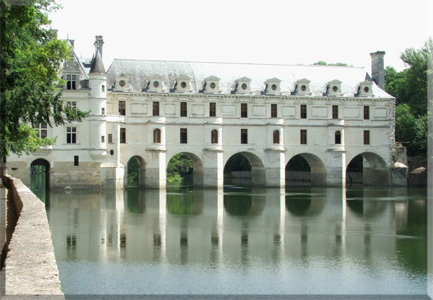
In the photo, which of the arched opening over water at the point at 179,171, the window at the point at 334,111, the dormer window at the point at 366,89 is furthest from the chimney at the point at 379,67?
the arched opening over water at the point at 179,171

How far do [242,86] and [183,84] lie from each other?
493 centimetres

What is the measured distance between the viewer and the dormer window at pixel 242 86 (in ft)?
165

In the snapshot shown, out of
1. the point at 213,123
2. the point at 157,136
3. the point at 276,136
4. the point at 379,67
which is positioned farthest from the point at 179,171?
the point at 379,67

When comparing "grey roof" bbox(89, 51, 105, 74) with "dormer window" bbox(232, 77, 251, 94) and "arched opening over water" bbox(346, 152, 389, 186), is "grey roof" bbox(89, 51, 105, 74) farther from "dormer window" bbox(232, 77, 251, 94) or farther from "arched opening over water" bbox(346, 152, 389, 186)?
"arched opening over water" bbox(346, 152, 389, 186)

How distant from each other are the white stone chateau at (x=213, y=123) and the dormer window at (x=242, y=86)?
82 mm

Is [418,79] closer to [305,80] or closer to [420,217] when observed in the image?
[305,80]

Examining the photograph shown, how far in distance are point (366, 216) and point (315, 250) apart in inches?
421

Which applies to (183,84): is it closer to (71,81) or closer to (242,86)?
(242,86)

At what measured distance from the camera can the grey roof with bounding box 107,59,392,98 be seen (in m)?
49.4

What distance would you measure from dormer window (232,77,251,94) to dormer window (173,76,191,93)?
3.90 m

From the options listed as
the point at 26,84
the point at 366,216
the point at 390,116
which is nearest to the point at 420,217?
the point at 366,216

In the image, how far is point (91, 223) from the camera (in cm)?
2467

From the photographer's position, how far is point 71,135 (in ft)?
147

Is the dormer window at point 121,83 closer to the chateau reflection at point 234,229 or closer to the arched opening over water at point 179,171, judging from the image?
the arched opening over water at point 179,171
